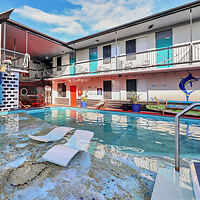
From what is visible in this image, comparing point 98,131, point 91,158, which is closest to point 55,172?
point 91,158

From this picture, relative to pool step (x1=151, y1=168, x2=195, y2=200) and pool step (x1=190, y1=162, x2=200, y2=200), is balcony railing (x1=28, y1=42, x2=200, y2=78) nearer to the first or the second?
pool step (x1=190, y1=162, x2=200, y2=200)

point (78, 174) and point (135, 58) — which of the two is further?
point (135, 58)

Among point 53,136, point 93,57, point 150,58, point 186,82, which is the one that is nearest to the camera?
point 53,136

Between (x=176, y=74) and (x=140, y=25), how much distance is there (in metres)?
4.57

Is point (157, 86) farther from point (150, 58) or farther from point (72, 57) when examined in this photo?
point (72, 57)

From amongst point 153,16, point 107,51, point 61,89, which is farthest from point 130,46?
point 61,89

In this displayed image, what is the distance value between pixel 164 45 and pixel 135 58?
232 cm

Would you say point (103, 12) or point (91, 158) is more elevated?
point (103, 12)

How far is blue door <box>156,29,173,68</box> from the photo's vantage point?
911cm

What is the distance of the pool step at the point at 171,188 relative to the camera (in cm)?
134

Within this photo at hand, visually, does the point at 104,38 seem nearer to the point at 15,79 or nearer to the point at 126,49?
the point at 126,49

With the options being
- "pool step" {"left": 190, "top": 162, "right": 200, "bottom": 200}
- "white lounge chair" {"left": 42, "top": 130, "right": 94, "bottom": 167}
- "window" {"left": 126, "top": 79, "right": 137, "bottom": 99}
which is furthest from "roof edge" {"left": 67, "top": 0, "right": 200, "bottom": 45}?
"white lounge chair" {"left": 42, "top": 130, "right": 94, "bottom": 167}

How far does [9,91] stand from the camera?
8.82 metres

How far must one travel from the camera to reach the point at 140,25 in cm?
896
